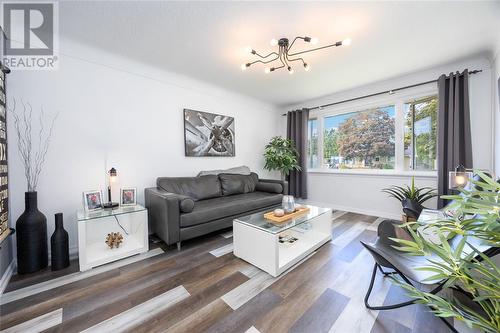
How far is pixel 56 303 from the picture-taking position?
4.95 ft

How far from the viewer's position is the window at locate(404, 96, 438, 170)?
3.12 meters

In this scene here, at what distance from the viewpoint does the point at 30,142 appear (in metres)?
2.08

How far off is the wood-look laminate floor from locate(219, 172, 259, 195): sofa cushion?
1384 millimetres

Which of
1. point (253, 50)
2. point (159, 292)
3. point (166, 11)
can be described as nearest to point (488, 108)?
point (253, 50)

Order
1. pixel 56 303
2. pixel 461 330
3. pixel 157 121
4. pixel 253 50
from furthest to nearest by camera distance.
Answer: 1. pixel 157 121
2. pixel 253 50
3. pixel 56 303
4. pixel 461 330

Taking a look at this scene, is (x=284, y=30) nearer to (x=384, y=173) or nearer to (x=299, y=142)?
(x=299, y=142)

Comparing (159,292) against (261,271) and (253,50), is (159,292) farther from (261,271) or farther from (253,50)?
(253,50)

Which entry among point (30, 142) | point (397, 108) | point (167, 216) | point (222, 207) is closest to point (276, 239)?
point (222, 207)

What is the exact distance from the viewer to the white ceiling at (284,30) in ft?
5.88

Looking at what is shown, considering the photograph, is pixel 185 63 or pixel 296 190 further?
pixel 296 190

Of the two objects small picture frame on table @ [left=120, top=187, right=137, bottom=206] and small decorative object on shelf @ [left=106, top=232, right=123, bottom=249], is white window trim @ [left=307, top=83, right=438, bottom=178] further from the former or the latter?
small decorative object on shelf @ [left=106, top=232, right=123, bottom=249]

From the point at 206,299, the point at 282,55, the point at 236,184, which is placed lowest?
the point at 206,299

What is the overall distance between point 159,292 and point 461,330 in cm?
209

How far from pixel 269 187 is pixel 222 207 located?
1231 millimetres
